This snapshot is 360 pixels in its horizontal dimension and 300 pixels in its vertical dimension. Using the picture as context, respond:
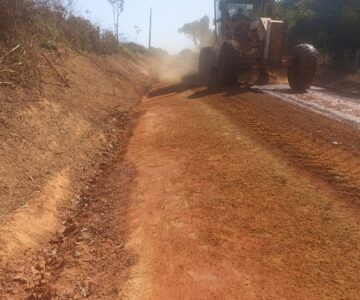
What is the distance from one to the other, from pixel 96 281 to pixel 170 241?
0.86m

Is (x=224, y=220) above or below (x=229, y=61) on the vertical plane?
below

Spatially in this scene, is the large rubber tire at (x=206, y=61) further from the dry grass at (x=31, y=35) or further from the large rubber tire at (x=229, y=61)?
the dry grass at (x=31, y=35)

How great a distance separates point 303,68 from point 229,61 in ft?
7.15

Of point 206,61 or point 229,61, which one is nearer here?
point 229,61

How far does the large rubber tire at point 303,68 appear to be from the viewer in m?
12.2

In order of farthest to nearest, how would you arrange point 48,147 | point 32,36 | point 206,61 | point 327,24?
point 327,24, point 206,61, point 32,36, point 48,147

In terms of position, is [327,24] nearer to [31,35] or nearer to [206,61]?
[206,61]

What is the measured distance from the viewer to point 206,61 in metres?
15.7

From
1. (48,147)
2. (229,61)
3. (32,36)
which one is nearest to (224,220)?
(48,147)

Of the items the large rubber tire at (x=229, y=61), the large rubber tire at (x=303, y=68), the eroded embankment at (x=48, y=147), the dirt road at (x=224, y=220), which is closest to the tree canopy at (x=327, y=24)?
the large rubber tire at (x=303, y=68)

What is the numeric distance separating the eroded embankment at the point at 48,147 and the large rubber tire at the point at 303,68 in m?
5.20

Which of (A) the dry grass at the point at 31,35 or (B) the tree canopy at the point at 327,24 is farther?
(B) the tree canopy at the point at 327,24

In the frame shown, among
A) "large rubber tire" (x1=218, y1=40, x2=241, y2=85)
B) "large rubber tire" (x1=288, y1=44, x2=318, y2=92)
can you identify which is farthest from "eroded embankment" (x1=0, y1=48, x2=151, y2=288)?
"large rubber tire" (x1=288, y1=44, x2=318, y2=92)

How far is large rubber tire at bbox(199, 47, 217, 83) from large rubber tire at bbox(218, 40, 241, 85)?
8.52ft
